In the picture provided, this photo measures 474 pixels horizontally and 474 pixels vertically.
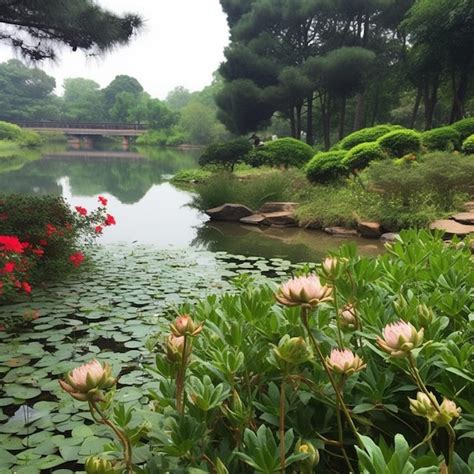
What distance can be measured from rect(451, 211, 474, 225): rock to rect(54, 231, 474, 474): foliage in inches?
212

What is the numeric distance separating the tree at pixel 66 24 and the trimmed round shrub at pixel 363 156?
4.91 m

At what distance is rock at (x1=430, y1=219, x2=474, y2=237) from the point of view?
17.4 ft

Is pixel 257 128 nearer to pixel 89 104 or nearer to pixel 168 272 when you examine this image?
pixel 168 272

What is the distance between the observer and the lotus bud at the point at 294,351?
0.63 m

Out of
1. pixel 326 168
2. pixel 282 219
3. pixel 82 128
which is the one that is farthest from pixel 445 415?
pixel 82 128

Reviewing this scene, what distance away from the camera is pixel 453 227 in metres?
5.59

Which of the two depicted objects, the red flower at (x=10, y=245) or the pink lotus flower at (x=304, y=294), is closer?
the pink lotus flower at (x=304, y=294)

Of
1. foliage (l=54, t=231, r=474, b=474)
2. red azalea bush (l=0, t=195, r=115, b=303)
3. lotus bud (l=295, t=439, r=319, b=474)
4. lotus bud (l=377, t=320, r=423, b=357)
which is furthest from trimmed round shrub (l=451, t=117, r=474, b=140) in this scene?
lotus bud (l=295, t=439, r=319, b=474)

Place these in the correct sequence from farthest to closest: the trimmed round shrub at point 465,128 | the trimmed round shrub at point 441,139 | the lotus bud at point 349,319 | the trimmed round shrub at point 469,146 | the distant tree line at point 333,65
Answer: the distant tree line at point 333,65 → the trimmed round shrub at point 465,128 → the trimmed round shrub at point 441,139 → the trimmed round shrub at point 469,146 → the lotus bud at point 349,319

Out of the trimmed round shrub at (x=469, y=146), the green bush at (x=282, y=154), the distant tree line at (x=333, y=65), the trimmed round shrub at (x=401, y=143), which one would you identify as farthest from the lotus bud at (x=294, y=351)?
the distant tree line at (x=333, y=65)

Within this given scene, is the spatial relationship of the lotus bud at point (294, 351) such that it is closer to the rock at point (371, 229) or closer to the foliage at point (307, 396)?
the foliage at point (307, 396)

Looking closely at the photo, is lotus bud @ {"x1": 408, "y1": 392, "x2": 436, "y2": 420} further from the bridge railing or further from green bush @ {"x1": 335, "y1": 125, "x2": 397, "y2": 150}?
the bridge railing

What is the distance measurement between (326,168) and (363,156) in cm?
74

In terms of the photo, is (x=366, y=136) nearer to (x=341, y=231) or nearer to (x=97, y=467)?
(x=341, y=231)
